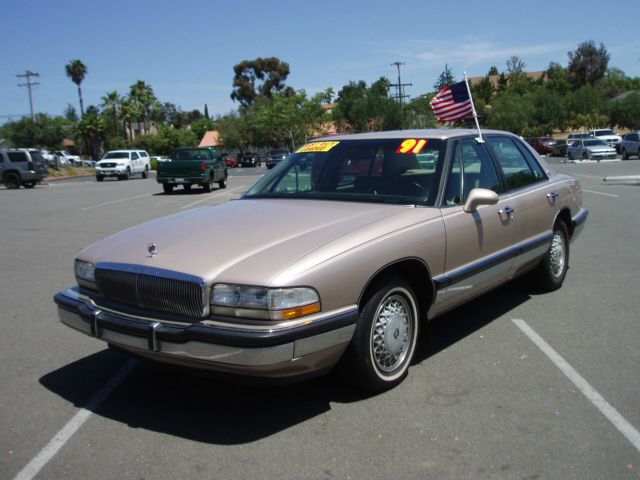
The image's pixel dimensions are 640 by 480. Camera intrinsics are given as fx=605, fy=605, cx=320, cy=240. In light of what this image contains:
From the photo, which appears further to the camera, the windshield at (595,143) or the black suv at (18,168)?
the windshield at (595,143)

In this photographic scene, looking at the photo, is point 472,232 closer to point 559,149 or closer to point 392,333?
point 392,333

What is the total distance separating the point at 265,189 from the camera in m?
5.18

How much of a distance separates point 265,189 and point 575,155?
37820 millimetres

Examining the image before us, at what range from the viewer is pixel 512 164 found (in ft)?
18.3

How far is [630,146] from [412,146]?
3758 centimetres

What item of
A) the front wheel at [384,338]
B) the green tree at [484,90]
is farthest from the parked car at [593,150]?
the green tree at [484,90]

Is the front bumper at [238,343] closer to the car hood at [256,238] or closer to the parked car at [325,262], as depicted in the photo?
the parked car at [325,262]

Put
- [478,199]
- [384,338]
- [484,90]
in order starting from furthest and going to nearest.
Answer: [484,90] → [478,199] → [384,338]

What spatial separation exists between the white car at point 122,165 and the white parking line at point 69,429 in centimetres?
3463

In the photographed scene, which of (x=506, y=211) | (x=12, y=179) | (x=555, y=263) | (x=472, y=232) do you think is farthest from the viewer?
(x=12, y=179)

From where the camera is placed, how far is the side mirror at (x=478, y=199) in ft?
14.4

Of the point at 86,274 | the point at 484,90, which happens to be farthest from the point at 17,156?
the point at 484,90

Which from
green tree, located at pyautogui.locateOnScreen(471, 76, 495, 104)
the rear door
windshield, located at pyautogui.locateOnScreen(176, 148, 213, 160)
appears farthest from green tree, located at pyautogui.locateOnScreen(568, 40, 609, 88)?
the rear door

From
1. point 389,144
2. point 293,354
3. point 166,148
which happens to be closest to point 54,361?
point 293,354
